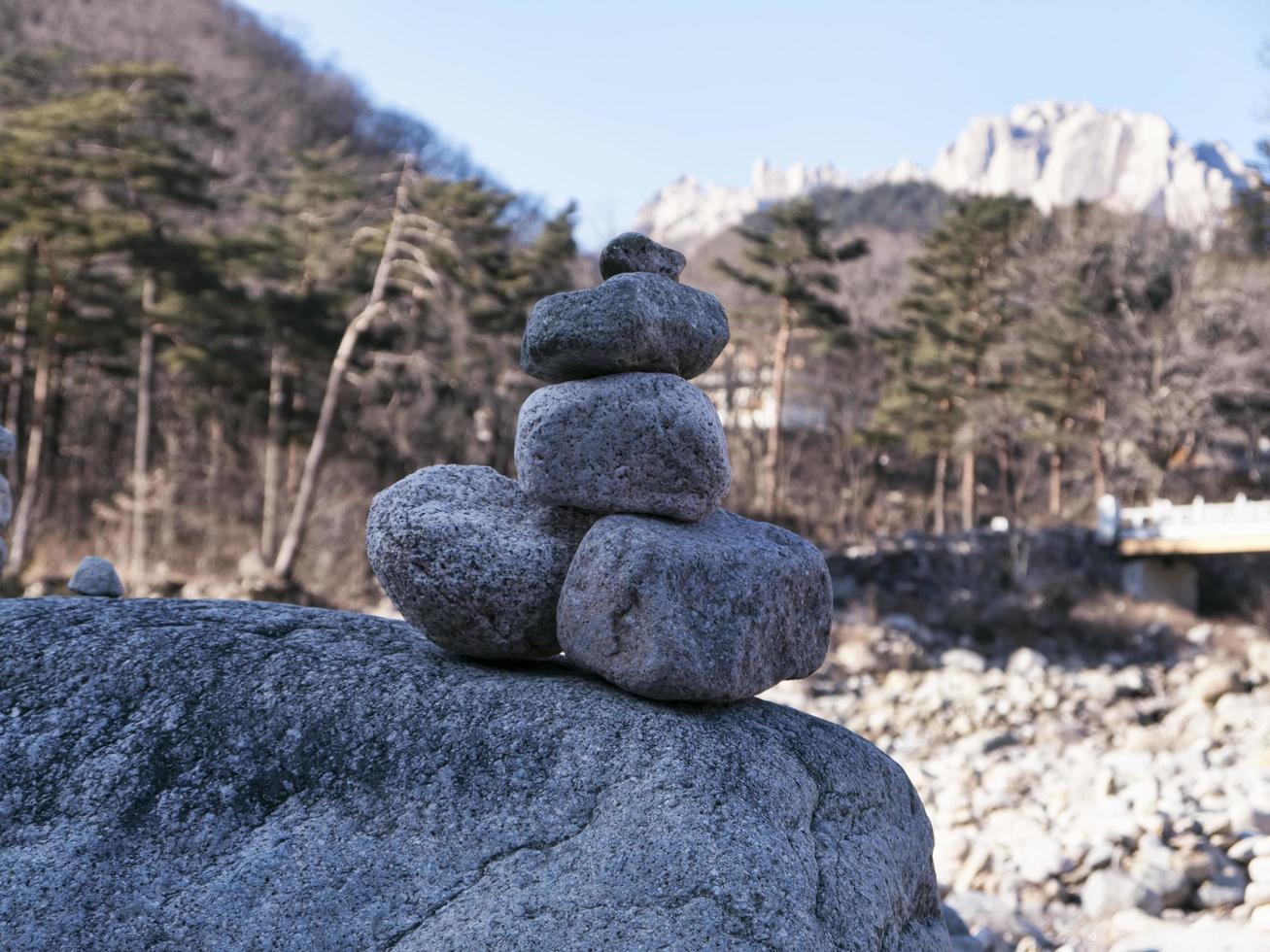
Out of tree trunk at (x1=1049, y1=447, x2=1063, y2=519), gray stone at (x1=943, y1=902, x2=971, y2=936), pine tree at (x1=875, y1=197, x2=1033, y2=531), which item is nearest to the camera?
gray stone at (x1=943, y1=902, x2=971, y2=936)

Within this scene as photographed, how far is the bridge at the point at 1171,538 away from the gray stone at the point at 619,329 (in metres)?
23.2

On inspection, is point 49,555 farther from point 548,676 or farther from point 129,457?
point 548,676

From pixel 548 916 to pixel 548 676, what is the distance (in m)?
1.04

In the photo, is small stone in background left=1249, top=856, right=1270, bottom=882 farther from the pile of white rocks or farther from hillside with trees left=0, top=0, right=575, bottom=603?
hillside with trees left=0, top=0, right=575, bottom=603

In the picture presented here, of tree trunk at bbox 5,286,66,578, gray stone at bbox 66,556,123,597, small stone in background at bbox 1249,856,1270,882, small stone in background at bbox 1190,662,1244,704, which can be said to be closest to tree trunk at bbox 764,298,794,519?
small stone in background at bbox 1190,662,1244,704

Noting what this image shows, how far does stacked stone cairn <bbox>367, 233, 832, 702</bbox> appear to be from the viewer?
3820mm

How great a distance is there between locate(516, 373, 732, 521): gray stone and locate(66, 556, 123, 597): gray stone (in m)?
2.15

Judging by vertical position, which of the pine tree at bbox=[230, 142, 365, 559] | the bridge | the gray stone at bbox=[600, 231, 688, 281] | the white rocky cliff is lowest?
the bridge

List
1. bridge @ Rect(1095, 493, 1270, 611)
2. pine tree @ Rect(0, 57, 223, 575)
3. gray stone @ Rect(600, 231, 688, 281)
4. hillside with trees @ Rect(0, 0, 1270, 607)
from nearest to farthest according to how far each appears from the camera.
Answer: gray stone @ Rect(600, 231, 688, 281), pine tree @ Rect(0, 57, 223, 575), hillside with trees @ Rect(0, 0, 1270, 607), bridge @ Rect(1095, 493, 1270, 611)

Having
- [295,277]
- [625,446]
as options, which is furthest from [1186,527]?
[625,446]

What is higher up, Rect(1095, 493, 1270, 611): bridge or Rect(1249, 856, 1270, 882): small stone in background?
Rect(1095, 493, 1270, 611): bridge

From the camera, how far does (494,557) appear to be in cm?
400

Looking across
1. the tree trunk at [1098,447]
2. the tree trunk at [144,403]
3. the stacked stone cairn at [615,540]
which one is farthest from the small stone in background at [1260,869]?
the tree trunk at [1098,447]

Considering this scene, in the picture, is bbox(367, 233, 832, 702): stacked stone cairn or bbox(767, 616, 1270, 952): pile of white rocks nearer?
bbox(367, 233, 832, 702): stacked stone cairn
